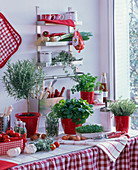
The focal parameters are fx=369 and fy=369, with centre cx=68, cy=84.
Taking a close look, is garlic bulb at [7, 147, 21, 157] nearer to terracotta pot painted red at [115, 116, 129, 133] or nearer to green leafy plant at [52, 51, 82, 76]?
terracotta pot painted red at [115, 116, 129, 133]

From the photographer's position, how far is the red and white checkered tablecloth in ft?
6.88

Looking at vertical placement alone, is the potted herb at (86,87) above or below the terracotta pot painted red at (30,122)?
above

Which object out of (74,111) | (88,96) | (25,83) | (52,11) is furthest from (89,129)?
(52,11)

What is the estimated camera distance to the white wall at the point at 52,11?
2.98 meters

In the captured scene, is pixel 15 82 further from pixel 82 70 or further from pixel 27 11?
pixel 82 70

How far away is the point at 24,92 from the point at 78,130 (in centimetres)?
49

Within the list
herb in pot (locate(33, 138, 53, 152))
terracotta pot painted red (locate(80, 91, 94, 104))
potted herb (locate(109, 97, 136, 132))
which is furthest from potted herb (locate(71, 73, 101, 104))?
herb in pot (locate(33, 138, 53, 152))

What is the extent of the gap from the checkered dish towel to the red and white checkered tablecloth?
3 centimetres

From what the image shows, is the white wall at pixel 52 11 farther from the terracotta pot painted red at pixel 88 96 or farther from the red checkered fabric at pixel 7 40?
the terracotta pot painted red at pixel 88 96

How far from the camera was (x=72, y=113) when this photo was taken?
103 inches

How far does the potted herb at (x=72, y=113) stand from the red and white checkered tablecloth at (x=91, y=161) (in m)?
0.34

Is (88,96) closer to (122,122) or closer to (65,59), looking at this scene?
(65,59)

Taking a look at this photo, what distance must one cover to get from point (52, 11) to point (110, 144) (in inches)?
54.9

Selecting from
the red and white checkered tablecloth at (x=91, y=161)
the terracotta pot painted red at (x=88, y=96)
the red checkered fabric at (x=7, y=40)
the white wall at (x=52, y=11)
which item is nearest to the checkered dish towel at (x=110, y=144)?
the red and white checkered tablecloth at (x=91, y=161)
